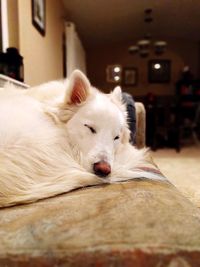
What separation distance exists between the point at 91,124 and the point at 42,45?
258 centimetres

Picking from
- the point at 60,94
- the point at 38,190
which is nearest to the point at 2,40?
the point at 60,94

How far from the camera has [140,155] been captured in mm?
981

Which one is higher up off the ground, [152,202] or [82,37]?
[82,37]

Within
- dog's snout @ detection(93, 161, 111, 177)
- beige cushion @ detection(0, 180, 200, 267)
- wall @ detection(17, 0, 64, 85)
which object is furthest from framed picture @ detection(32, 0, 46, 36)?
beige cushion @ detection(0, 180, 200, 267)

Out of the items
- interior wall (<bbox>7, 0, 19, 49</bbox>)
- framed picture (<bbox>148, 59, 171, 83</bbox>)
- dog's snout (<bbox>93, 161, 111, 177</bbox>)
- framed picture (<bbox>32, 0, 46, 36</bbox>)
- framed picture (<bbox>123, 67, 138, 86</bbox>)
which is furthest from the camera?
framed picture (<bbox>123, 67, 138, 86</bbox>)

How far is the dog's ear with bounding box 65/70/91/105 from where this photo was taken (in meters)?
→ 0.94

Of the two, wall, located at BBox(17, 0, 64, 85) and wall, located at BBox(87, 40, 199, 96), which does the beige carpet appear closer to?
wall, located at BBox(17, 0, 64, 85)

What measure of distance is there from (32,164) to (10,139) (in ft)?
0.36

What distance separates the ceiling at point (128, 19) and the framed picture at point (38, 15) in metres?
1.80

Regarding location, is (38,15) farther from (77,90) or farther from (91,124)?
(91,124)

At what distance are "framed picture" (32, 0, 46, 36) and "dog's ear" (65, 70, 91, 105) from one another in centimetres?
211

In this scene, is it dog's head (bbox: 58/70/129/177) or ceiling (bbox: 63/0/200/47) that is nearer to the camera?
dog's head (bbox: 58/70/129/177)

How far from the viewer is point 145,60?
748 cm

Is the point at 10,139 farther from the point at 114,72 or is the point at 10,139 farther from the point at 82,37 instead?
the point at 114,72
